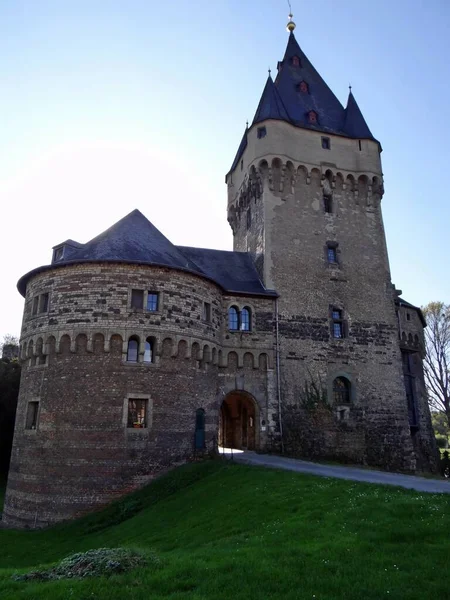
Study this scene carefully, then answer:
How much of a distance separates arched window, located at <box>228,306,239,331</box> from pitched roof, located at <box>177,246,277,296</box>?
97 cm

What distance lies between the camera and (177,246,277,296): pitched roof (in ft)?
82.4

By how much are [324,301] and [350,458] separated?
27.3 feet

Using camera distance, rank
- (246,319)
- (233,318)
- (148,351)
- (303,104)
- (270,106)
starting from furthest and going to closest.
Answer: (303,104)
(270,106)
(246,319)
(233,318)
(148,351)

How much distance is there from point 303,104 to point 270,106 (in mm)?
3424

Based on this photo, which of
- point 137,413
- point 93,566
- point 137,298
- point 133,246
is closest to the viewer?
point 93,566

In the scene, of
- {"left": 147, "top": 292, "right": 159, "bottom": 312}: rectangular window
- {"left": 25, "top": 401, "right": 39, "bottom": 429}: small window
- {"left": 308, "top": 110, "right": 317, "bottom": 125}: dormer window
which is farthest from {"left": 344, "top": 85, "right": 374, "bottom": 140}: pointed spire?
{"left": 25, "top": 401, "right": 39, "bottom": 429}: small window

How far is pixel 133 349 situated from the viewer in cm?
1986

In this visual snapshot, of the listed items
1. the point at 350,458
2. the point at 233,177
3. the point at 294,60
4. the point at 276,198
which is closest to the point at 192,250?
the point at 276,198

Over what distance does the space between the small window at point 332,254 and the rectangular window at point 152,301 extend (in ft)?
37.7

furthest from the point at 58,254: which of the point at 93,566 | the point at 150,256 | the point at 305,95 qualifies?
the point at 305,95

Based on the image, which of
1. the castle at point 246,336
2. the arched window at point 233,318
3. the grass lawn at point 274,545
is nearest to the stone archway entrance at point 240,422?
the castle at point 246,336

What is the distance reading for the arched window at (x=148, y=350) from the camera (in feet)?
65.0

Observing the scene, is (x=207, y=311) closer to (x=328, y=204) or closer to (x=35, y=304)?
(x=35, y=304)

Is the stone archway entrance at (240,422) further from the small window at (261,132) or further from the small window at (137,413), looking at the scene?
the small window at (261,132)
